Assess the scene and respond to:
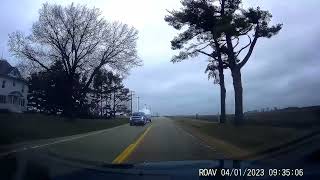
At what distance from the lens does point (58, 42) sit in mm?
62531

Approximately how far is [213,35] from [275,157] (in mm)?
27554

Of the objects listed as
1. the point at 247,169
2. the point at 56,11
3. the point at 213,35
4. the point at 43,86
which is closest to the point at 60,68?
the point at 56,11

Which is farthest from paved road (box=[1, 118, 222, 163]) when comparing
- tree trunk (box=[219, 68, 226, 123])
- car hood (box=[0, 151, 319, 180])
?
tree trunk (box=[219, 68, 226, 123])

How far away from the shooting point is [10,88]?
282ft

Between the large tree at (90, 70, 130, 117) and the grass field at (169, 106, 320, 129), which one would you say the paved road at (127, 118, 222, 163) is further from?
the large tree at (90, 70, 130, 117)

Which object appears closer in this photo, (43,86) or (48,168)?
(48,168)

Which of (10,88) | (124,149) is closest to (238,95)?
(124,149)

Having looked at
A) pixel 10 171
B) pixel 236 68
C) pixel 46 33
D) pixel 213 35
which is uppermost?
pixel 46 33

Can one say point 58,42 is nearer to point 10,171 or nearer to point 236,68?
point 236,68

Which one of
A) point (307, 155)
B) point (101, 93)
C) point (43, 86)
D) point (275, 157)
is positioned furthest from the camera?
point (101, 93)
